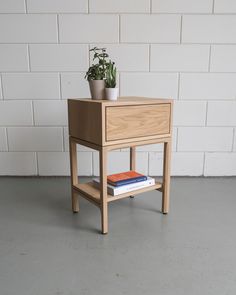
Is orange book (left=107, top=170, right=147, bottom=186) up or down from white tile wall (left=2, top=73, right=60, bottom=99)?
down

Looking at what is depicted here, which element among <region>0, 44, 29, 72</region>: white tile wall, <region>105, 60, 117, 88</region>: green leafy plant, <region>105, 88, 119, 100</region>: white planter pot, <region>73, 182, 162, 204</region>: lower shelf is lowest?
<region>73, 182, 162, 204</region>: lower shelf

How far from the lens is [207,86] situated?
1956 mm

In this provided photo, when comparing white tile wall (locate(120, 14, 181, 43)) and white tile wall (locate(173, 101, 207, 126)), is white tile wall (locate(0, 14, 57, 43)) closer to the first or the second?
white tile wall (locate(120, 14, 181, 43))

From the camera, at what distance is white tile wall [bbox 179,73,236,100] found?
194 centimetres

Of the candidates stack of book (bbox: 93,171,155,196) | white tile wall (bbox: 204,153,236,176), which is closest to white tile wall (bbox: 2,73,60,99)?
stack of book (bbox: 93,171,155,196)

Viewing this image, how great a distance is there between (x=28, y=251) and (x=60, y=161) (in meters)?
0.95

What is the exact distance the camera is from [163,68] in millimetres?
1919

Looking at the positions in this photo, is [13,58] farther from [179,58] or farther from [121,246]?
[121,246]

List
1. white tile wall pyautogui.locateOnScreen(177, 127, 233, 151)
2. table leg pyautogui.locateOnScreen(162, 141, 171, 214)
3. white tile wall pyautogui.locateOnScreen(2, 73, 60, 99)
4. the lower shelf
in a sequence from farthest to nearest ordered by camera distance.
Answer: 1. white tile wall pyautogui.locateOnScreen(177, 127, 233, 151)
2. white tile wall pyautogui.locateOnScreen(2, 73, 60, 99)
3. table leg pyautogui.locateOnScreen(162, 141, 171, 214)
4. the lower shelf

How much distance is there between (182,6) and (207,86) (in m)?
0.56

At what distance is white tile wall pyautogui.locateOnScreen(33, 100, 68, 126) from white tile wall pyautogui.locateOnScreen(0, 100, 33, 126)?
2.0 inches

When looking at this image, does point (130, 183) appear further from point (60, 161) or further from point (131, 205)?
point (60, 161)

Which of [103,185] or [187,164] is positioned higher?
[103,185]

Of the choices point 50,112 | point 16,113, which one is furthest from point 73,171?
point 16,113
